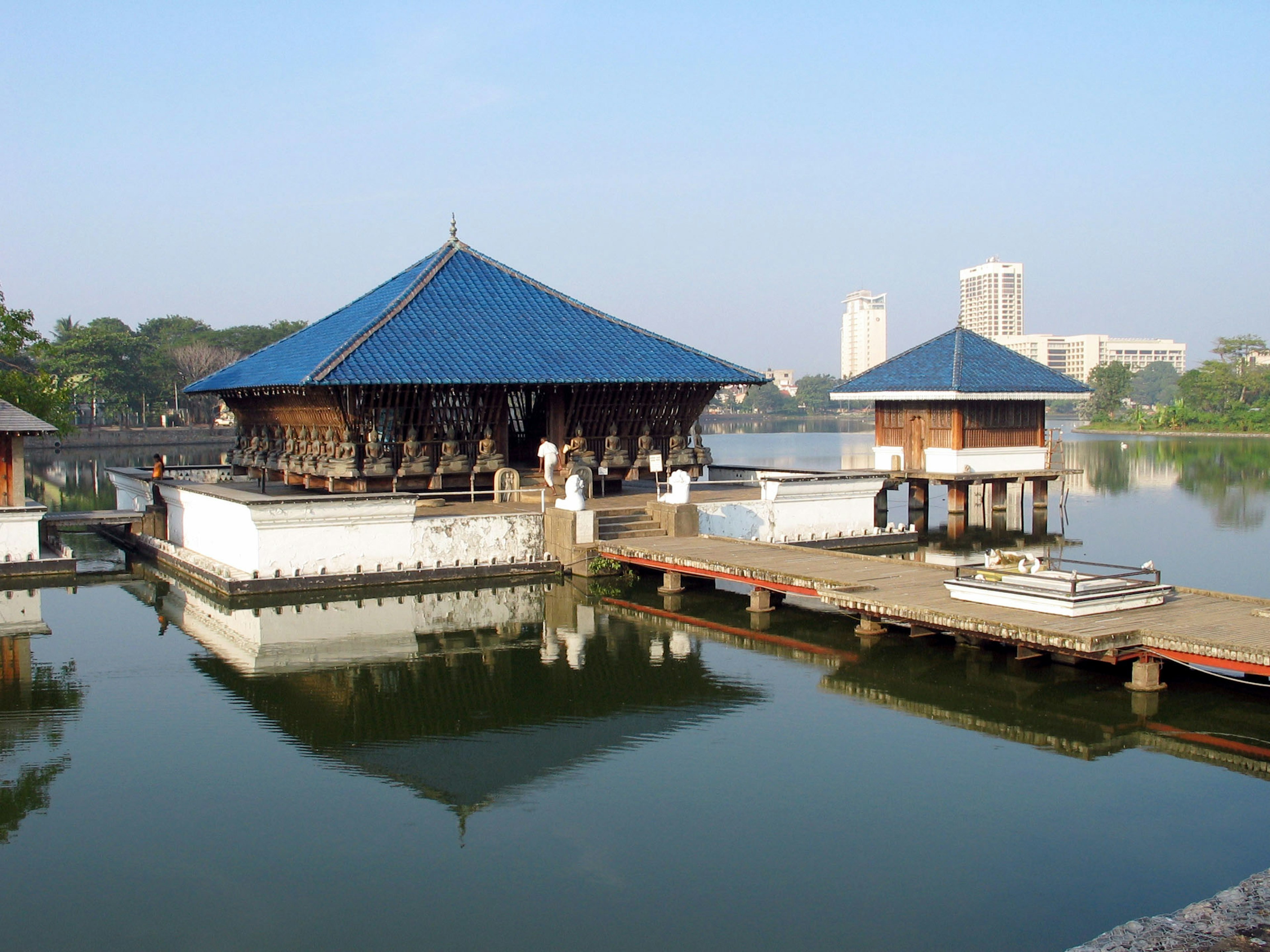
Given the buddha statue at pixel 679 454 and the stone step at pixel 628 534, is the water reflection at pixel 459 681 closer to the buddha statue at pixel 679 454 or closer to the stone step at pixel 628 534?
the stone step at pixel 628 534

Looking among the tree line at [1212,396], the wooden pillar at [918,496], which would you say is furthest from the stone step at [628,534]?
the tree line at [1212,396]

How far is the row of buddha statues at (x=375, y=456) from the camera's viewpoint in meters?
22.2

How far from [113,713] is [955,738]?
8.47 m

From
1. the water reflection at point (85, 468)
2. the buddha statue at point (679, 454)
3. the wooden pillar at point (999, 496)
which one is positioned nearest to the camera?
the buddha statue at point (679, 454)

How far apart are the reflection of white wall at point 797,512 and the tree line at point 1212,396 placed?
66010mm

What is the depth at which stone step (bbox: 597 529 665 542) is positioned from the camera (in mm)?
20922

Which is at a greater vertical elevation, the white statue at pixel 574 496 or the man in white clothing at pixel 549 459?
the man in white clothing at pixel 549 459

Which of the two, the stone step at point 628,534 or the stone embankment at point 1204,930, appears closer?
the stone embankment at point 1204,930

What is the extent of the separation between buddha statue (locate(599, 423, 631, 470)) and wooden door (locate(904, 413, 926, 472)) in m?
9.47

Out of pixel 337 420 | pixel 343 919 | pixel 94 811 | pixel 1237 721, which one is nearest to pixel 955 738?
pixel 1237 721

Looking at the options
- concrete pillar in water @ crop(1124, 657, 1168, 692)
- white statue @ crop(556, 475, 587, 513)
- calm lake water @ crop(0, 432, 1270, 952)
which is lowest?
calm lake water @ crop(0, 432, 1270, 952)

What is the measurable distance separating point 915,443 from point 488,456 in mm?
12517

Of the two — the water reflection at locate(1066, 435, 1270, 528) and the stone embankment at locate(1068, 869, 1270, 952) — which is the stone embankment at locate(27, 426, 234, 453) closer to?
the water reflection at locate(1066, 435, 1270, 528)

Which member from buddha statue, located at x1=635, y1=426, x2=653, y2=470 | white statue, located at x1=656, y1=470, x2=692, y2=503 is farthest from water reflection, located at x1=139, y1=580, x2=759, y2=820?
buddha statue, located at x1=635, y1=426, x2=653, y2=470
